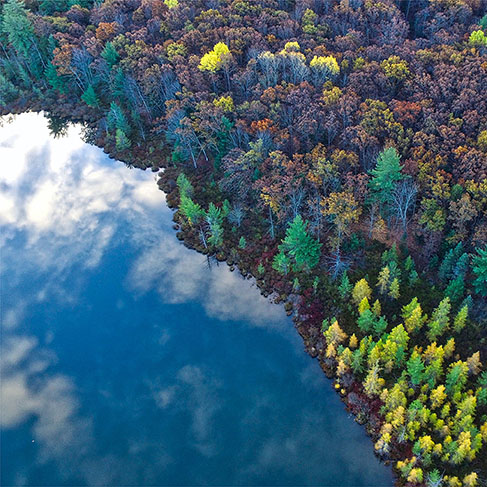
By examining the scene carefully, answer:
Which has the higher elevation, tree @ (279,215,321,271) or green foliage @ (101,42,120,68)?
green foliage @ (101,42,120,68)

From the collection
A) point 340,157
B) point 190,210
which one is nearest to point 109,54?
point 190,210

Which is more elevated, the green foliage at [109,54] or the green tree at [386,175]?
the green foliage at [109,54]

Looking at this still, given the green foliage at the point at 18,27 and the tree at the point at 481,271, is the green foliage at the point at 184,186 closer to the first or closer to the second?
the tree at the point at 481,271

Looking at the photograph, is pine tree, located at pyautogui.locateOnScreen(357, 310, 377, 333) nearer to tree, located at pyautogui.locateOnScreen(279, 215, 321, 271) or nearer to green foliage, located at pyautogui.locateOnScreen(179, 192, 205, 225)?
tree, located at pyautogui.locateOnScreen(279, 215, 321, 271)

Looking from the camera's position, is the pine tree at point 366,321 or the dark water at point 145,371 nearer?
the dark water at point 145,371

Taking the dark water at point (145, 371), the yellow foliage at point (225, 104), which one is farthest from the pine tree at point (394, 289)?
the yellow foliage at point (225, 104)

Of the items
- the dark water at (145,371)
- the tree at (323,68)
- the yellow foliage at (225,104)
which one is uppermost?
the tree at (323,68)

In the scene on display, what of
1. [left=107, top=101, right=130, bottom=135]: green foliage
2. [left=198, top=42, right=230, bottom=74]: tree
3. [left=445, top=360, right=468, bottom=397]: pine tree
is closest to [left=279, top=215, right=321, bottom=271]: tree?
[left=445, top=360, right=468, bottom=397]: pine tree

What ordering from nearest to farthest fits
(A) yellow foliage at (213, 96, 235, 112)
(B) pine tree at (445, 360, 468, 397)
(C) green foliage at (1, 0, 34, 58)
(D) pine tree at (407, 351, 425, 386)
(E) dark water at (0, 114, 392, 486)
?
(B) pine tree at (445, 360, 468, 397) → (D) pine tree at (407, 351, 425, 386) → (E) dark water at (0, 114, 392, 486) → (A) yellow foliage at (213, 96, 235, 112) → (C) green foliage at (1, 0, 34, 58)
